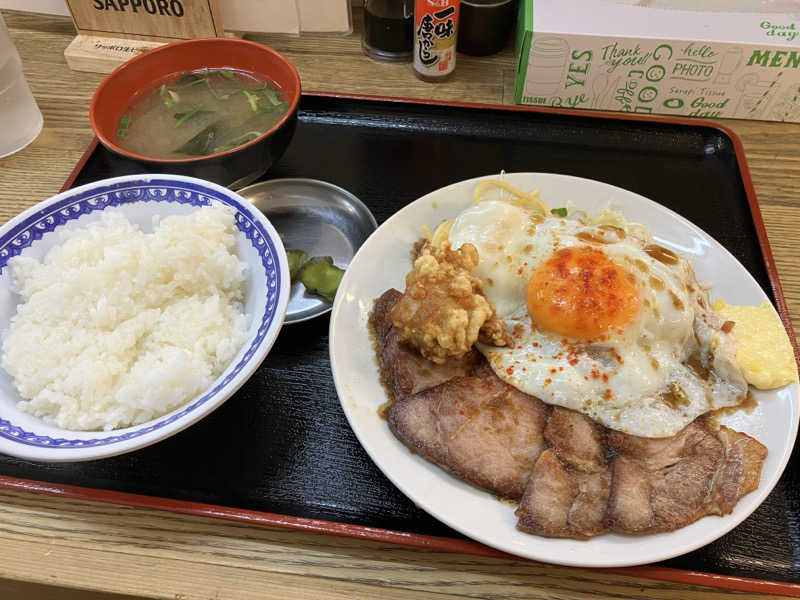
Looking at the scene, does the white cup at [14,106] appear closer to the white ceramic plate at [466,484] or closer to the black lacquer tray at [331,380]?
the black lacquer tray at [331,380]

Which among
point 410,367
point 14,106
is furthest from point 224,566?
point 14,106

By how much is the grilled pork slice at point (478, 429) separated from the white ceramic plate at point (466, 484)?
5 centimetres

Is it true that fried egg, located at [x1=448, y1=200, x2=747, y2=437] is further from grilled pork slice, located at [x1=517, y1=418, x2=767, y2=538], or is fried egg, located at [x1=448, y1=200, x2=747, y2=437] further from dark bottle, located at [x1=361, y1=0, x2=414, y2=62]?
dark bottle, located at [x1=361, y1=0, x2=414, y2=62]

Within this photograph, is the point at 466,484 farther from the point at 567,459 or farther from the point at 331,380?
the point at 331,380

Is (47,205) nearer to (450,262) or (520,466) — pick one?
(450,262)

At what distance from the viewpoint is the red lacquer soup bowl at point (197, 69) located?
2189 millimetres

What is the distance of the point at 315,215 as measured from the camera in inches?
98.2

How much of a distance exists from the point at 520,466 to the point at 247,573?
2.75 ft

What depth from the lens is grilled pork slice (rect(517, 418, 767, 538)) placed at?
152 centimetres

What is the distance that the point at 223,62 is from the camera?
8.64 feet

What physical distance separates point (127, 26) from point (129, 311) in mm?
2131

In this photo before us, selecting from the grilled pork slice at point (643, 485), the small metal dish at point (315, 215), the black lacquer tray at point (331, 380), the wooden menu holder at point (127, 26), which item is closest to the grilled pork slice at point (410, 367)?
the black lacquer tray at point (331, 380)

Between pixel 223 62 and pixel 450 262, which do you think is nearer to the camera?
pixel 450 262

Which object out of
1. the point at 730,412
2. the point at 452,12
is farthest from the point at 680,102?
the point at 730,412
